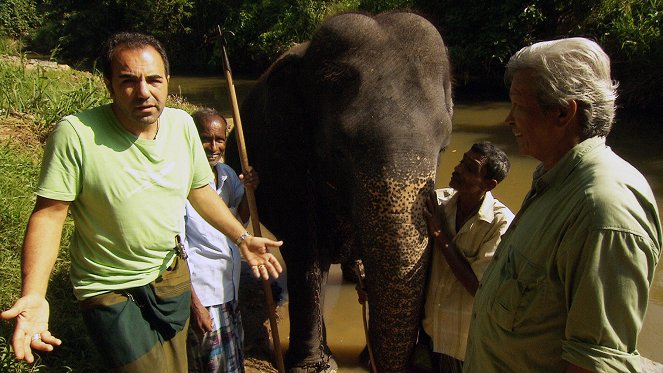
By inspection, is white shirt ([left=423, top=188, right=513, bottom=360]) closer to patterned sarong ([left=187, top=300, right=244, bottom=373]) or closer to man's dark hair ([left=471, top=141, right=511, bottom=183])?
man's dark hair ([left=471, top=141, right=511, bottom=183])

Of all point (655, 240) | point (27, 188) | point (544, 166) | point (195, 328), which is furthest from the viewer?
point (27, 188)

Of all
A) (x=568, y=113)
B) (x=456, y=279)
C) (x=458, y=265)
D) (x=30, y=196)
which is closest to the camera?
(x=568, y=113)

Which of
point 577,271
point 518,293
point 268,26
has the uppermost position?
point 268,26

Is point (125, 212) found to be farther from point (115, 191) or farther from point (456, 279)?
point (456, 279)

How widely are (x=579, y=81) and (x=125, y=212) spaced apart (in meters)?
1.48

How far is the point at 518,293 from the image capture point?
1.45 meters

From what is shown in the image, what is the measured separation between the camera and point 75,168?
1855mm

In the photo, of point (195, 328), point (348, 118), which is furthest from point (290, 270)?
point (348, 118)

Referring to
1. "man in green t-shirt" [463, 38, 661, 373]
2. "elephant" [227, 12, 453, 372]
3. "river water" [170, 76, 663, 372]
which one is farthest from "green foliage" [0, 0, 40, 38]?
"man in green t-shirt" [463, 38, 661, 373]

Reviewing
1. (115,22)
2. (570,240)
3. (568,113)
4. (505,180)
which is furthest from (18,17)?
(570,240)

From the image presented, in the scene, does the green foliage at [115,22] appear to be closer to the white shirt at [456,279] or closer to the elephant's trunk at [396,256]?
the elephant's trunk at [396,256]

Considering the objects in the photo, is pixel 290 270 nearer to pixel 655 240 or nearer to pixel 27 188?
pixel 27 188

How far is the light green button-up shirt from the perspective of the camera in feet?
4.01

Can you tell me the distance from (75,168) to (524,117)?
139cm
